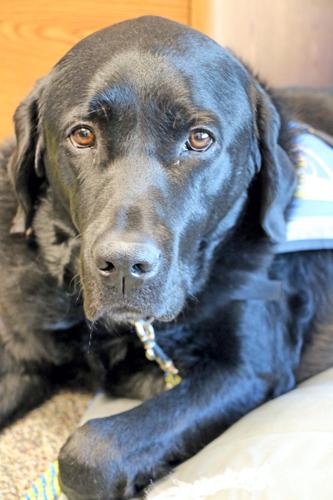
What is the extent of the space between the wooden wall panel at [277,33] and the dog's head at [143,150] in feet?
1.67

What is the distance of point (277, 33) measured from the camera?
216cm

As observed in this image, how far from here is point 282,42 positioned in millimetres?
2215

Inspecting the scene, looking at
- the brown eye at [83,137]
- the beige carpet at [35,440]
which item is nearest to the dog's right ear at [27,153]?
the brown eye at [83,137]

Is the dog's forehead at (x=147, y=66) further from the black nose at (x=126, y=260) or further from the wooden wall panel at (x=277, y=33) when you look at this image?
the wooden wall panel at (x=277, y=33)

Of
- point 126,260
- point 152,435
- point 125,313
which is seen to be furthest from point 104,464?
point 126,260

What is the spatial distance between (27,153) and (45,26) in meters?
0.83

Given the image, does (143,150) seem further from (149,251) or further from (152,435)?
(152,435)

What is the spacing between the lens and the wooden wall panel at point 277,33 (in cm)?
177

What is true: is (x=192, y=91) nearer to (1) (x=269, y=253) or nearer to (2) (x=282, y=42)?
(1) (x=269, y=253)

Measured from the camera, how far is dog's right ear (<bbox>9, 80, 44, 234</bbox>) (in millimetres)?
1326

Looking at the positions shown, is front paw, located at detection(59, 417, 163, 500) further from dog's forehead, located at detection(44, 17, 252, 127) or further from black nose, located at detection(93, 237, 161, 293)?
dog's forehead, located at detection(44, 17, 252, 127)

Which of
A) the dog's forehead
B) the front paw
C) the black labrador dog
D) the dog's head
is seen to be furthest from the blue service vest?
the front paw

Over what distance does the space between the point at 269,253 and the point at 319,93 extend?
0.67 metres

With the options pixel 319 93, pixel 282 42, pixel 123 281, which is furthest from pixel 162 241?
pixel 282 42
